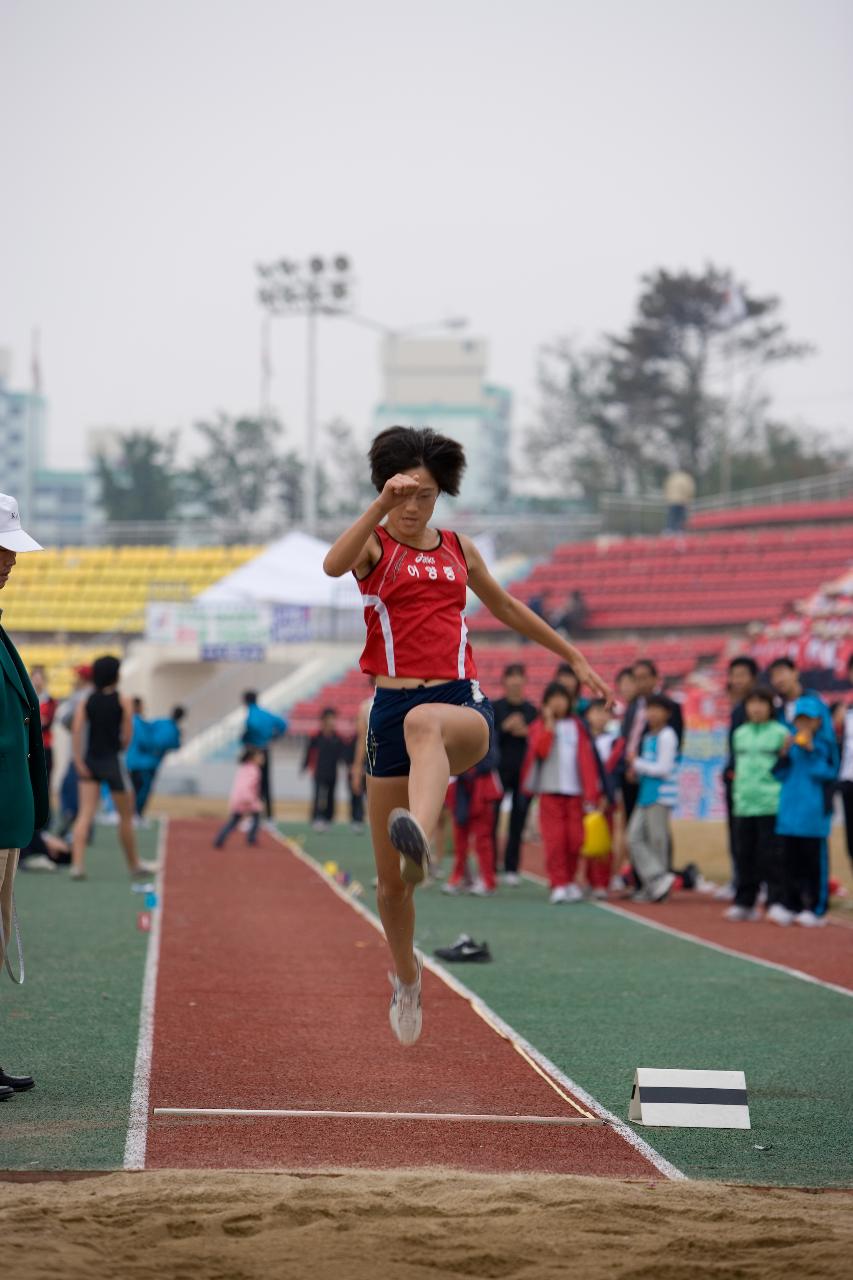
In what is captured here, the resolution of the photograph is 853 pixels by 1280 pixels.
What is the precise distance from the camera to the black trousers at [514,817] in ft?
53.7

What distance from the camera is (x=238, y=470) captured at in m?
74.1

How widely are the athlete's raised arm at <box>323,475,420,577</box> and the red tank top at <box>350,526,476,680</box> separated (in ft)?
0.25

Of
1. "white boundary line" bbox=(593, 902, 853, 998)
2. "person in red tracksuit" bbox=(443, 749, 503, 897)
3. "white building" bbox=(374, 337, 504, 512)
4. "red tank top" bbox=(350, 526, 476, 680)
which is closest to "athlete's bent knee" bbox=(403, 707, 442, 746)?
"red tank top" bbox=(350, 526, 476, 680)

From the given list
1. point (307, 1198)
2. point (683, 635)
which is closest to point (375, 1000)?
point (307, 1198)

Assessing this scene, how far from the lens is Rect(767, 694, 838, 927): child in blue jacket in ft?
42.4

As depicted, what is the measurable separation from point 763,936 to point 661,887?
271 cm

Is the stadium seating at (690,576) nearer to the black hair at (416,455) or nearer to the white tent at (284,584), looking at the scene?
the white tent at (284,584)

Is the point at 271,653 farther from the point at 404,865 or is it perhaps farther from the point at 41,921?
the point at 404,865

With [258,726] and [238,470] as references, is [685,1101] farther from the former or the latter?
Answer: [238,470]

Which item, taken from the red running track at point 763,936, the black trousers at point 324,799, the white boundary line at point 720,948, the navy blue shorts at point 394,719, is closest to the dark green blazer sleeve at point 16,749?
the navy blue shorts at point 394,719

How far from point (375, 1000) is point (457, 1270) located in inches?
187

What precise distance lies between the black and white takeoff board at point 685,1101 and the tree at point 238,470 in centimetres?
6859

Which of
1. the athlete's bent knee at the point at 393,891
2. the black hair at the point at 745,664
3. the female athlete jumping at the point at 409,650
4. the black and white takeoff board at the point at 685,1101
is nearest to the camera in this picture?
the black and white takeoff board at the point at 685,1101

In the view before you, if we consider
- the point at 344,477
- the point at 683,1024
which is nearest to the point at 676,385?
the point at 344,477
